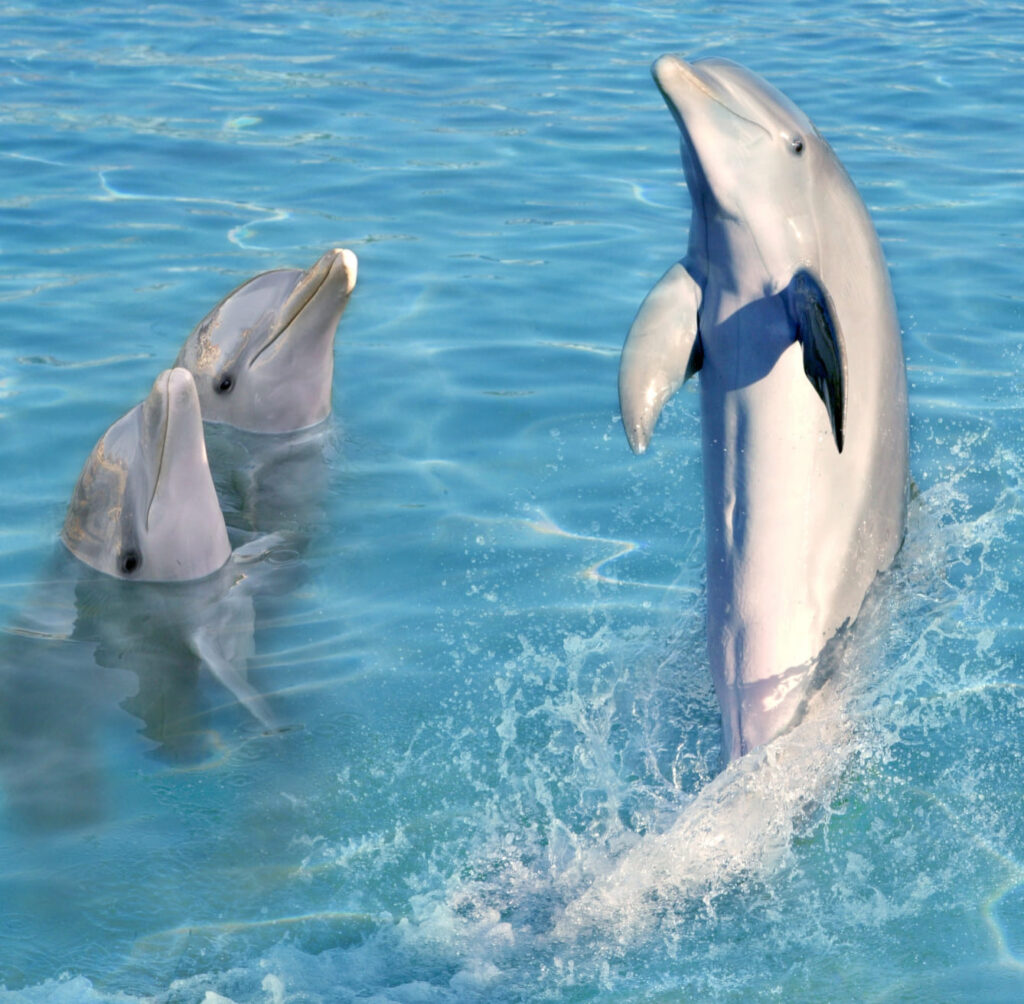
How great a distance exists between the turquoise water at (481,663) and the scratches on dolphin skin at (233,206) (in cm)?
4

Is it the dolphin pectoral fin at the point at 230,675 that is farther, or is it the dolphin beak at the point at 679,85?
the dolphin pectoral fin at the point at 230,675

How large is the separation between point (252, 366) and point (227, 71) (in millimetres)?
7693

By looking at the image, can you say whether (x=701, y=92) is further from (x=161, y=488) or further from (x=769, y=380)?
(x=161, y=488)

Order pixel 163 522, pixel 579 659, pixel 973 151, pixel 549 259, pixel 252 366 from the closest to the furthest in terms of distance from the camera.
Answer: pixel 579 659
pixel 163 522
pixel 252 366
pixel 549 259
pixel 973 151

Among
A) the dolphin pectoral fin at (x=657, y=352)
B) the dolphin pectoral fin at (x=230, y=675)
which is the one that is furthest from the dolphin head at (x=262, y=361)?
the dolphin pectoral fin at (x=657, y=352)

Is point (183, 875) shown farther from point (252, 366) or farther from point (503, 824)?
point (252, 366)

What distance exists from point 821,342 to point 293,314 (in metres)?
3.88

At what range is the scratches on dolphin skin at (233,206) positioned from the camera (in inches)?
398

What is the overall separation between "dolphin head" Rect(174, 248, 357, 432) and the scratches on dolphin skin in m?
2.55

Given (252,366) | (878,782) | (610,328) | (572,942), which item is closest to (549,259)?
(610,328)

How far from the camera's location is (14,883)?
440 centimetres

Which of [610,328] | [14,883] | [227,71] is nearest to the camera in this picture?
[14,883]

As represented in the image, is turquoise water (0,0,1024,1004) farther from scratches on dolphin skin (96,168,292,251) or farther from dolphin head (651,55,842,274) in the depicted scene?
dolphin head (651,55,842,274)

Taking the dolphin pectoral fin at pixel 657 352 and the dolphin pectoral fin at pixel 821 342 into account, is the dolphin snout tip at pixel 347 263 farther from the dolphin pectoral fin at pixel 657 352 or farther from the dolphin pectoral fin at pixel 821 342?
the dolphin pectoral fin at pixel 821 342
